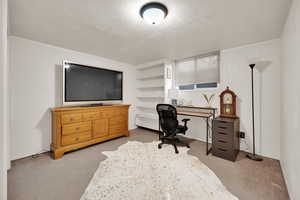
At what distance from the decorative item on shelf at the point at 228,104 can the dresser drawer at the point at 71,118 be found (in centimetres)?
312

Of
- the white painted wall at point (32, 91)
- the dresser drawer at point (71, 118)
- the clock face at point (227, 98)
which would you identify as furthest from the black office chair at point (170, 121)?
the white painted wall at point (32, 91)

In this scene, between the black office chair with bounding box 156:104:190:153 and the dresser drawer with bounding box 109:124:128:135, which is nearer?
the black office chair with bounding box 156:104:190:153

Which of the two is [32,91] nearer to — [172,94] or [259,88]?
[172,94]

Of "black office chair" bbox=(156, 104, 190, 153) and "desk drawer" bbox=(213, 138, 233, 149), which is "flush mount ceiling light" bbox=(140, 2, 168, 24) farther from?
"desk drawer" bbox=(213, 138, 233, 149)

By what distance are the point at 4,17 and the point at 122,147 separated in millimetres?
2550

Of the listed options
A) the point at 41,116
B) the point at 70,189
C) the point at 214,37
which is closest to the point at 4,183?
the point at 70,189

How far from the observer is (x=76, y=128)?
2.55m

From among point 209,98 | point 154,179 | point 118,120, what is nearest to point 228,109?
point 209,98

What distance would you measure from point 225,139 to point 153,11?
2400mm

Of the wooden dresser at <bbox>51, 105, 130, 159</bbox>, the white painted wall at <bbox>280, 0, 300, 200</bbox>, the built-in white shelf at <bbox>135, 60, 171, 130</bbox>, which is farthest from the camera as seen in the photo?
the built-in white shelf at <bbox>135, 60, 171, 130</bbox>

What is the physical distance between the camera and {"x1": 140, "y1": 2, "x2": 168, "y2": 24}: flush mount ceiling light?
1427 mm

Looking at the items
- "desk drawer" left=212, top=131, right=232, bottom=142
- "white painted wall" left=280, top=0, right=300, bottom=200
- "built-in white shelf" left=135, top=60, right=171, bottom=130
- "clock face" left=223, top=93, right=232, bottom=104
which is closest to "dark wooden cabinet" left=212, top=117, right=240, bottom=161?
"desk drawer" left=212, top=131, right=232, bottom=142

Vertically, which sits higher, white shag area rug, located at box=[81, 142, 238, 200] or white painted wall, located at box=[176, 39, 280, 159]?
white painted wall, located at box=[176, 39, 280, 159]

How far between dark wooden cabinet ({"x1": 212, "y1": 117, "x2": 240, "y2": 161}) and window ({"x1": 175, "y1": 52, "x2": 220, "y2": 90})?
1.14m
